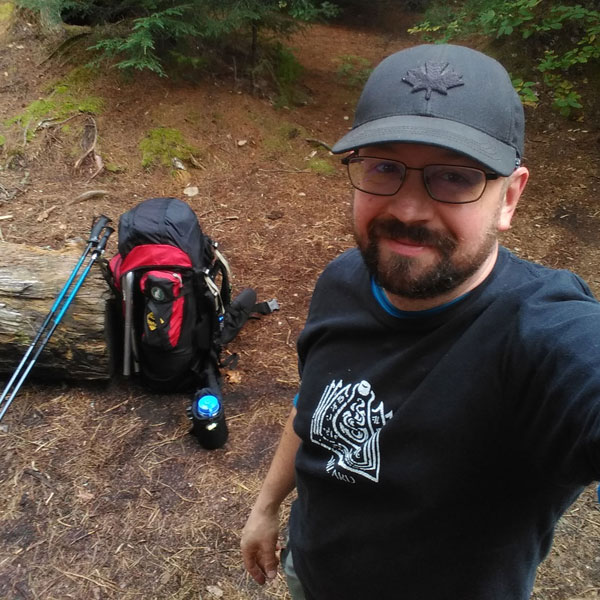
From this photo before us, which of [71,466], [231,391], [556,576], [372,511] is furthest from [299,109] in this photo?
[372,511]

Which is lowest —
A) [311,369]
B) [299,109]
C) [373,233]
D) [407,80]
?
[299,109]

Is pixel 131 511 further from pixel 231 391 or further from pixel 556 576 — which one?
pixel 556 576

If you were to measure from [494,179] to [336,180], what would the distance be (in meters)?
5.05

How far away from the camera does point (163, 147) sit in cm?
598

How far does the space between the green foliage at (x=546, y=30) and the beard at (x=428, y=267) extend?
4.62 meters

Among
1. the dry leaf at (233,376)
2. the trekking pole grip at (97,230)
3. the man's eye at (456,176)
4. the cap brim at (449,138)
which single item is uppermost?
the cap brim at (449,138)

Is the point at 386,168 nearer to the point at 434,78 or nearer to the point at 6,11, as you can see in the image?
the point at 434,78

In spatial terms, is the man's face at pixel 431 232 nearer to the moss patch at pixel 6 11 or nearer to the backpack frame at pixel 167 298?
the backpack frame at pixel 167 298

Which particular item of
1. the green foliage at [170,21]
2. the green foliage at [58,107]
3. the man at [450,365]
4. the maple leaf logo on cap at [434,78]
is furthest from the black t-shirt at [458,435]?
the green foliage at [58,107]

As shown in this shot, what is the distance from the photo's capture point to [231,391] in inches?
149

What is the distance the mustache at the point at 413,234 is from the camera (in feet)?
3.80

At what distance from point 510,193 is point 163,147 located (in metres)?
5.37

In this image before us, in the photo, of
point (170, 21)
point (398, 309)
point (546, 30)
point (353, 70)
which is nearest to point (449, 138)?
point (398, 309)

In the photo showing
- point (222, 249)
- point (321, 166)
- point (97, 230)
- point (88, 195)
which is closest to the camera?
point (97, 230)
